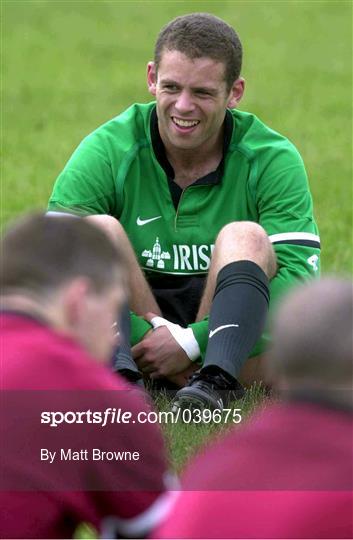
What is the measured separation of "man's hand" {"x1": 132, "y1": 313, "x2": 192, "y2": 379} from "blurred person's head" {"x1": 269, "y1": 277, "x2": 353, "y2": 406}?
3.11 m

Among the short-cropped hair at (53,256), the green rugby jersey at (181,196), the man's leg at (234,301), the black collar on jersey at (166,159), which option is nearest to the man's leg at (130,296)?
the green rugby jersey at (181,196)

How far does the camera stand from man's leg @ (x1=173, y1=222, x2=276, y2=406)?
646 centimetres

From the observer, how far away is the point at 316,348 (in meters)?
3.55

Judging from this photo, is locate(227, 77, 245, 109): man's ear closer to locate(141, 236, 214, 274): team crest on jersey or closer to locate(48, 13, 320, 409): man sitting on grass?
locate(48, 13, 320, 409): man sitting on grass

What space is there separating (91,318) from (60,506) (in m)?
0.51

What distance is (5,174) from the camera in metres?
12.5

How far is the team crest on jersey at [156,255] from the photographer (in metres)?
7.03

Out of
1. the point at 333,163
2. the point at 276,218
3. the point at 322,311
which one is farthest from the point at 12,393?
the point at 333,163

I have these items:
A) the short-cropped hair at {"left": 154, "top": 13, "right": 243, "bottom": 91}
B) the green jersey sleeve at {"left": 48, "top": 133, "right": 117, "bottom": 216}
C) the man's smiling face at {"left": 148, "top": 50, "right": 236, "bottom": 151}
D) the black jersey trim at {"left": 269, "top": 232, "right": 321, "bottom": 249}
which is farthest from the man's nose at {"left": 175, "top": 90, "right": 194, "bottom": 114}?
the black jersey trim at {"left": 269, "top": 232, "right": 321, "bottom": 249}

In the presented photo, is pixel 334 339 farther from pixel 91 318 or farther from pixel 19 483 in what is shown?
pixel 19 483

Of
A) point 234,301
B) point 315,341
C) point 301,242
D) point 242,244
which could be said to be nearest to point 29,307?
point 315,341

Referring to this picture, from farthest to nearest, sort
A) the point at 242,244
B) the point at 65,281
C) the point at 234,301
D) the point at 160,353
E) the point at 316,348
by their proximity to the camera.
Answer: the point at 160,353, the point at 242,244, the point at 234,301, the point at 65,281, the point at 316,348

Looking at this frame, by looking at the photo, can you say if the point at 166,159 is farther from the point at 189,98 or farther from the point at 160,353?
the point at 160,353

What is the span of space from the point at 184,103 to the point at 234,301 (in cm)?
91
